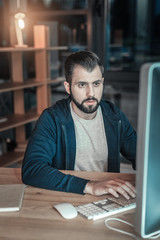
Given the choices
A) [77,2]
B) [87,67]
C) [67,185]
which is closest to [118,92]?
[77,2]

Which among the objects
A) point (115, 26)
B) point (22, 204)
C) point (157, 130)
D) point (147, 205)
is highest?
point (115, 26)

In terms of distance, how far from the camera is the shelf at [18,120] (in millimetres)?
3293

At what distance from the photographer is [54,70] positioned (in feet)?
14.5

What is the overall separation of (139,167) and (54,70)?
3772 mm

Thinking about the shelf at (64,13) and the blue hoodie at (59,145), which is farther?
the shelf at (64,13)

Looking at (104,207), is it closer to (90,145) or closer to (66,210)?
(66,210)

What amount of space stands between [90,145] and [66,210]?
689 mm

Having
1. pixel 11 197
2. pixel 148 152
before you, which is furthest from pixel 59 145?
pixel 148 152

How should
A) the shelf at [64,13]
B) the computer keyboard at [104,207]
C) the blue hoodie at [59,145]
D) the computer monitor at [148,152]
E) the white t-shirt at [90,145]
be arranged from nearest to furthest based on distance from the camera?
the computer monitor at [148,152], the computer keyboard at [104,207], the blue hoodie at [59,145], the white t-shirt at [90,145], the shelf at [64,13]

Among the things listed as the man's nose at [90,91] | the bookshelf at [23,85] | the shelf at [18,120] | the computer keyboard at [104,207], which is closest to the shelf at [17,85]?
the bookshelf at [23,85]

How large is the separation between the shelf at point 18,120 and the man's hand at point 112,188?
2090 millimetres

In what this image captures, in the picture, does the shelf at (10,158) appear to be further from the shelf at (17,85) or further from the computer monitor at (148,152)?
the computer monitor at (148,152)

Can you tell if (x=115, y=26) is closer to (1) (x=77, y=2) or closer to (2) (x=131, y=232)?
(1) (x=77, y=2)

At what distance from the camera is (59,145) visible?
1693 millimetres
